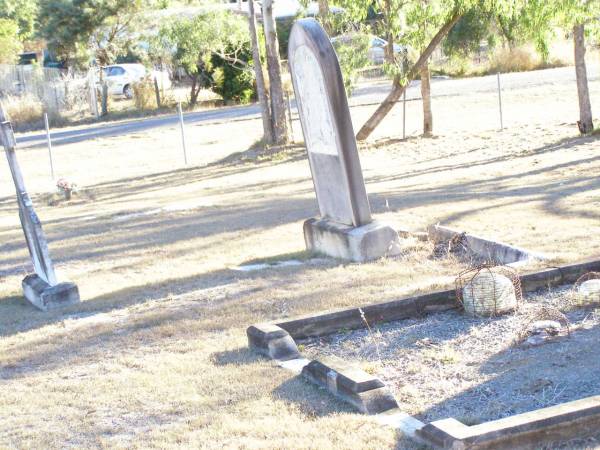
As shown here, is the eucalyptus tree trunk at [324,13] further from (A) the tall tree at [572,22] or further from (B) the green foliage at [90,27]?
(B) the green foliage at [90,27]

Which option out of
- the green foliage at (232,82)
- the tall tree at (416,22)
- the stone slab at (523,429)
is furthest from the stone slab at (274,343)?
the green foliage at (232,82)

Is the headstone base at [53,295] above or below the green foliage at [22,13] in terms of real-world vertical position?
below

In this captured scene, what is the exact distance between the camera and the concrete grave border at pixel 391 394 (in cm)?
451

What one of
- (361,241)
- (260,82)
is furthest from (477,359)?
(260,82)

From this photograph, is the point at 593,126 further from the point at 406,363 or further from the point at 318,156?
the point at 406,363

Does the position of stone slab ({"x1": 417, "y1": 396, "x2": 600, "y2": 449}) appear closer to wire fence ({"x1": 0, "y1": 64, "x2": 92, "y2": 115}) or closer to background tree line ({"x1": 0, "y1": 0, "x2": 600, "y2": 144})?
Result: background tree line ({"x1": 0, "y1": 0, "x2": 600, "y2": 144})

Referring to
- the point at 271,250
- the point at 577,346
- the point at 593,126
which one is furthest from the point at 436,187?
the point at 577,346

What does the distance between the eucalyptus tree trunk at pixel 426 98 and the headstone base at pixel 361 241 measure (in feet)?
43.4

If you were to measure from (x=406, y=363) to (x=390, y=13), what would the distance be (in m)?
16.0

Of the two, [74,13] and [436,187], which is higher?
[74,13]

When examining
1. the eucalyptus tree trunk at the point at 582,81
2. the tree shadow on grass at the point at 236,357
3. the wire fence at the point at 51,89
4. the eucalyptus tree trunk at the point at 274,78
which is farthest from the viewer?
the wire fence at the point at 51,89

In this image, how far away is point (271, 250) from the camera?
35.2ft

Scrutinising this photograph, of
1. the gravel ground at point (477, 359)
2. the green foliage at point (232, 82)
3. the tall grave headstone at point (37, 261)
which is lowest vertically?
the gravel ground at point (477, 359)

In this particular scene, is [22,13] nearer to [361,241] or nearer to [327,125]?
[327,125]
